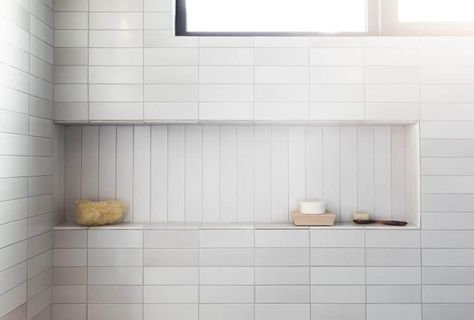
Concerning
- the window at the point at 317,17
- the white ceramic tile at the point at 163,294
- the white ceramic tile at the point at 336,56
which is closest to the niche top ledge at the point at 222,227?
the white ceramic tile at the point at 163,294

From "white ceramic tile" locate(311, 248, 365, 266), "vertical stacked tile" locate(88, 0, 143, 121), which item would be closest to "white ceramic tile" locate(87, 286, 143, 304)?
"vertical stacked tile" locate(88, 0, 143, 121)

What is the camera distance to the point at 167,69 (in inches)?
90.8

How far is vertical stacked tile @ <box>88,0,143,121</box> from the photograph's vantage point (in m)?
2.29

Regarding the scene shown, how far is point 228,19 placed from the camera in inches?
97.0

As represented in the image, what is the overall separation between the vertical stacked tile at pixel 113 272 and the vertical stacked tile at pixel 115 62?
64cm

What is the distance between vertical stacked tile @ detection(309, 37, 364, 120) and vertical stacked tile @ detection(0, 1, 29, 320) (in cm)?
142

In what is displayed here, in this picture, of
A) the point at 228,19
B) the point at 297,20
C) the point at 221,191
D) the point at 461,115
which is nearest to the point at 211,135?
the point at 221,191

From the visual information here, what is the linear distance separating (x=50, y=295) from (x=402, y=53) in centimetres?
229

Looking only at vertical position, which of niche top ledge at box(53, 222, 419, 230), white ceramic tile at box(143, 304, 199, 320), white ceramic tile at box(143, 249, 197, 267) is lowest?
white ceramic tile at box(143, 304, 199, 320)

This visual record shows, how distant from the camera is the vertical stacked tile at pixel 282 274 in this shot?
230 centimetres

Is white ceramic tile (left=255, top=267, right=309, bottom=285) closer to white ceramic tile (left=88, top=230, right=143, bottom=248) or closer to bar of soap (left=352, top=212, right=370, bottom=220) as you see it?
bar of soap (left=352, top=212, right=370, bottom=220)

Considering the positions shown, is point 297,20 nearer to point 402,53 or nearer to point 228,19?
point 228,19

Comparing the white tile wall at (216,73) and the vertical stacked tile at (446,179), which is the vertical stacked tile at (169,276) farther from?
the vertical stacked tile at (446,179)

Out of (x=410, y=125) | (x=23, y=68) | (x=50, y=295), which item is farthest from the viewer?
(x=410, y=125)
